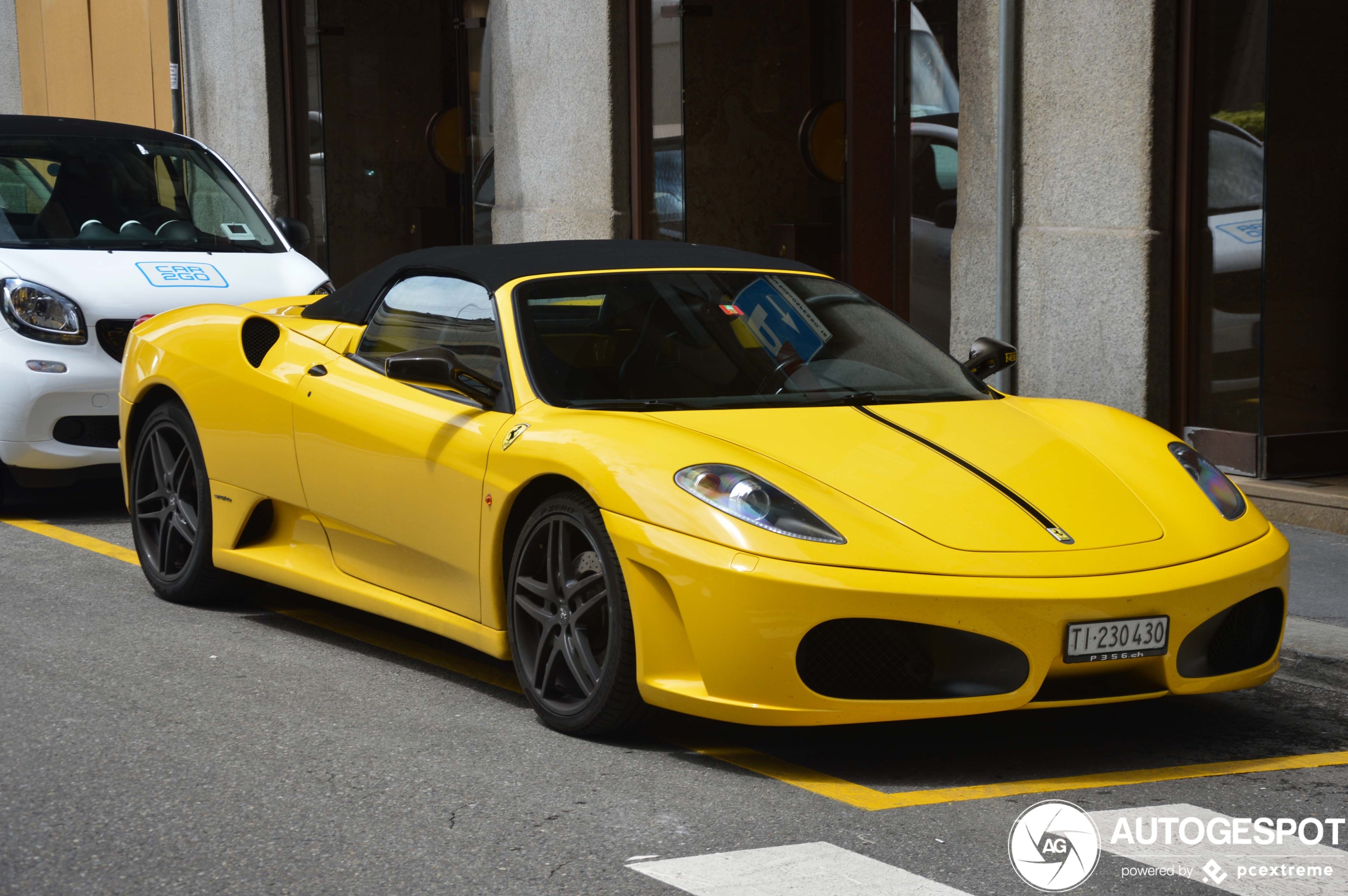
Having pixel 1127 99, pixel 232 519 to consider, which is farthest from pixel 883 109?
pixel 232 519

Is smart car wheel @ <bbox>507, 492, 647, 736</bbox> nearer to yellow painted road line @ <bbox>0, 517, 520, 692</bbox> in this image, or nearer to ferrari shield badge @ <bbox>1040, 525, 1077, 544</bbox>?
yellow painted road line @ <bbox>0, 517, 520, 692</bbox>

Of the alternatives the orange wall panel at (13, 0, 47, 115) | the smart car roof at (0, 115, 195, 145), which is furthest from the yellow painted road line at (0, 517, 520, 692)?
the orange wall panel at (13, 0, 47, 115)

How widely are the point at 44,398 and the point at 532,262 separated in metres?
3.67

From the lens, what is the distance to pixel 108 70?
2147 centimetres

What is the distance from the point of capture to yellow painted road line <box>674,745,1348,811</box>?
13.6 ft

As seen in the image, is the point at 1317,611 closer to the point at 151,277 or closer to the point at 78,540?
the point at 78,540

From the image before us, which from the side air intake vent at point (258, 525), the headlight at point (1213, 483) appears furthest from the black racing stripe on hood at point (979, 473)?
the side air intake vent at point (258, 525)

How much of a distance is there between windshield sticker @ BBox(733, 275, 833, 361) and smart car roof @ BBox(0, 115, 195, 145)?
546 centimetres

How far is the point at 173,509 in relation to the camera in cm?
641

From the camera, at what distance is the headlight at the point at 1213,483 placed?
4820mm

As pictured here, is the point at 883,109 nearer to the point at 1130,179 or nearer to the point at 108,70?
the point at 1130,179

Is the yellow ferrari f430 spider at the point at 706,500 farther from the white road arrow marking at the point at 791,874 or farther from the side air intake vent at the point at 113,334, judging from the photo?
the side air intake vent at the point at 113,334

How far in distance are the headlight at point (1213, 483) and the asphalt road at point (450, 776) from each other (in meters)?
0.62

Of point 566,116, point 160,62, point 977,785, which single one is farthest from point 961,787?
point 160,62
